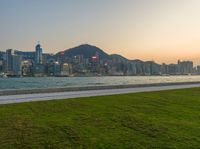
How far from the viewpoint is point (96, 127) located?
25.5ft

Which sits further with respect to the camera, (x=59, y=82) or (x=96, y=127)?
(x=59, y=82)

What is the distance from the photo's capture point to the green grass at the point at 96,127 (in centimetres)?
645

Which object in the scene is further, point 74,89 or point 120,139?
point 74,89

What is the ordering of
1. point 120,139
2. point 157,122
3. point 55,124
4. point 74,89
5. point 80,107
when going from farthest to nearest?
point 74,89, point 80,107, point 157,122, point 55,124, point 120,139

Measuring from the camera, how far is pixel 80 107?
11.0m

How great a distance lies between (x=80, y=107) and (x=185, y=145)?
211 inches

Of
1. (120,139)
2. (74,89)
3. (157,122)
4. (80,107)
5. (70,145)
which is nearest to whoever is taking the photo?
(70,145)

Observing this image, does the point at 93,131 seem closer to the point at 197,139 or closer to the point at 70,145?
the point at 70,145

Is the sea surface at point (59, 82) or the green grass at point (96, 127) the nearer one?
the green grass at point (96, 127)

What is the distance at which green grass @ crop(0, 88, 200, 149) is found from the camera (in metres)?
6.45

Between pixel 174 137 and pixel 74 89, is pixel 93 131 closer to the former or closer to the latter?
pixel 174 137

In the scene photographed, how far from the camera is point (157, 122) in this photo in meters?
8.57

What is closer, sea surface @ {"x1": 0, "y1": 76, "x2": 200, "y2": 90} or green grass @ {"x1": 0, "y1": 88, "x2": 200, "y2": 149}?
green grass @ {"x1": 0, "y1": 88, "x2": 200, "y2": 149}

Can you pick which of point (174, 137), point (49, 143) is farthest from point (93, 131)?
point (174, 137)
